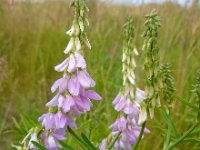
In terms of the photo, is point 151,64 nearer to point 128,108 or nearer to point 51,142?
point 128,108

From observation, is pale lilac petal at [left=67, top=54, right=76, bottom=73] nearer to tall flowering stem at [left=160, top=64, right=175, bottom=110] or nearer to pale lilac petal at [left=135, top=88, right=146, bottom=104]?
pale lilac petal at [left=135, top=88, right=146, bottom=104]

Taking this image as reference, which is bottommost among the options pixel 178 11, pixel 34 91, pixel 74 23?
pixel 34 91

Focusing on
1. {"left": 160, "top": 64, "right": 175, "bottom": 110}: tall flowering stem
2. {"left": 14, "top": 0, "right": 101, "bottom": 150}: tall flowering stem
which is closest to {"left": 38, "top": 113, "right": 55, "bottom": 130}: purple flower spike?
{"left": 14, "top": 0, "right": 101, "bottom": 150}: tall flowering stem

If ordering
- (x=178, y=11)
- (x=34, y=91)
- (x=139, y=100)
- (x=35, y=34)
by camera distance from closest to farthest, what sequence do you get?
1. (x=139, y=100)
2. (x=178, y=11)
3. (x=34, y=91)
4. (x=35, y=34)

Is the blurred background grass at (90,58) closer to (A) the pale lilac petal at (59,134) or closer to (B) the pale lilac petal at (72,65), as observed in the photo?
(A) the pale lilac petal at (59,134)

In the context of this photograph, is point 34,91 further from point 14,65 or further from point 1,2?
point 1,2

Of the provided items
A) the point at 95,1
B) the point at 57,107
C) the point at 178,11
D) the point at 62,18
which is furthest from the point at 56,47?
the point at 57,107

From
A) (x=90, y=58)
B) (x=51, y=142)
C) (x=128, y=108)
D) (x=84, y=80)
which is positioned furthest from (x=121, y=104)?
(x=90, y=58)
